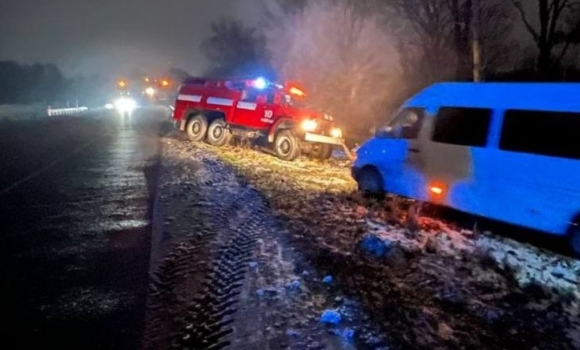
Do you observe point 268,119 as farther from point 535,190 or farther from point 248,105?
point 535,190

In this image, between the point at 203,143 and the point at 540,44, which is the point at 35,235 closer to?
the point at 203,143

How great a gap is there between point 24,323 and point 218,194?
5.27 meters

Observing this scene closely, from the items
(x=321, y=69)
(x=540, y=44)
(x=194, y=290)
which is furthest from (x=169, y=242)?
(x=321, y=69)

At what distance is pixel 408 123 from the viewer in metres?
8.71

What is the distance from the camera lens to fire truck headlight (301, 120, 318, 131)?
51.2ft

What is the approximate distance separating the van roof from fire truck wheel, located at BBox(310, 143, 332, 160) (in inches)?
291

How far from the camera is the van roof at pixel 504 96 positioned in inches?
259

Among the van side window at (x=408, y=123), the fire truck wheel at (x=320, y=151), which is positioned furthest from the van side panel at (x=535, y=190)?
the fire truck wheel at (x=320, y=151)

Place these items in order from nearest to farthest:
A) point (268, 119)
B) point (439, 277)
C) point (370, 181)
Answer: point (439, 277) < point (370, 181) < point (268, 119)

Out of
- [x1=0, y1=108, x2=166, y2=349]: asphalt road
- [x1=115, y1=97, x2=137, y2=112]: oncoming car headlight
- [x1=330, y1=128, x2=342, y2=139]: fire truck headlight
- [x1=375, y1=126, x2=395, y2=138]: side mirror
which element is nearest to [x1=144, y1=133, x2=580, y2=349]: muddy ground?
[x1=0, y1=108, x2=166, y2=349]: asphalt road

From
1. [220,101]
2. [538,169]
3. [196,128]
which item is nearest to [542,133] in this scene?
[538,169]

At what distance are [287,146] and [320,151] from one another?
3.93 feet

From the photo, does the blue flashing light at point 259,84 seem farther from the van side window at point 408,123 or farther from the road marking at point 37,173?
the van side window at point 408,123

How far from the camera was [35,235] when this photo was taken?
6484 mm
